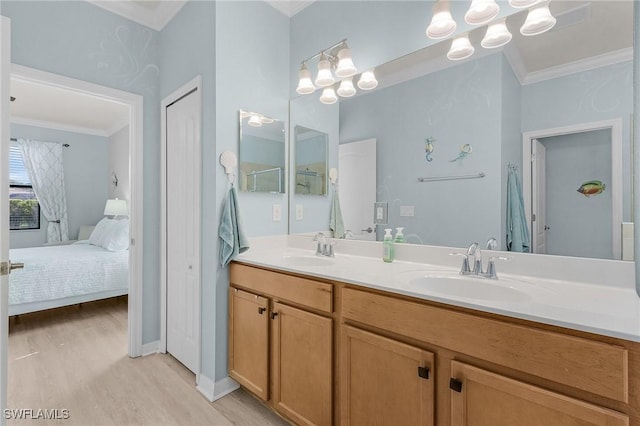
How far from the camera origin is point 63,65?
2.12 m

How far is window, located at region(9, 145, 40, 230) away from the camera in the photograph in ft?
16.3

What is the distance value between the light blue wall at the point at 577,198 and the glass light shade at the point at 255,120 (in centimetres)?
166

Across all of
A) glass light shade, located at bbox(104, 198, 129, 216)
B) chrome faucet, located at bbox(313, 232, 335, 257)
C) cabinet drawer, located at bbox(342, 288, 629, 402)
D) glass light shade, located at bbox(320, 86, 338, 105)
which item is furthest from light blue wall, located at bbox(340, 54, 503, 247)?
glass light shade, located at bbox(104, 198, 129, 216)

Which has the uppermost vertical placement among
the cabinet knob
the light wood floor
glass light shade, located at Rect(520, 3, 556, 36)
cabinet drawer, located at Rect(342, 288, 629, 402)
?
glass light shade, located at Rect(520, 3, 556, 36)

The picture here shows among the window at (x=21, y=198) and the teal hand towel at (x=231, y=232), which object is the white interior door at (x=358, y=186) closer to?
the teal hand towel at (x=231, y=232)

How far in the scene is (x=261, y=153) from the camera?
7.26 feet

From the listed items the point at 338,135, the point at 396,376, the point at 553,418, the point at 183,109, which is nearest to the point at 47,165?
the point at 183,109

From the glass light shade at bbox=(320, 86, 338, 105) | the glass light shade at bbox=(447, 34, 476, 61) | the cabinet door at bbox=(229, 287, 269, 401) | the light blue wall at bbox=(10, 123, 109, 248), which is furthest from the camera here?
the light blue wall at bbox=(10, 123, 109, 248)

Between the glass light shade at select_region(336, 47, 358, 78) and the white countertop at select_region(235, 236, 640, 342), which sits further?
the glass light shade at select_region(336, 47, 358, 78)

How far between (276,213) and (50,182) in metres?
5.17

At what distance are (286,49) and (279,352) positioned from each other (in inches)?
84.9

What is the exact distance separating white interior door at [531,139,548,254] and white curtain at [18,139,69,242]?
663cm

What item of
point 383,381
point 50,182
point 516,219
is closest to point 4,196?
point 383,381

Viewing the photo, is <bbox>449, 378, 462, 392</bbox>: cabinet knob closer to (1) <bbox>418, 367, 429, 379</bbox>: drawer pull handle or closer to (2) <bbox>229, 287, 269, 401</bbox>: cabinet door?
→ (1) <bbox>418, 367, 429, 379</bbox>: drawer pull handle
